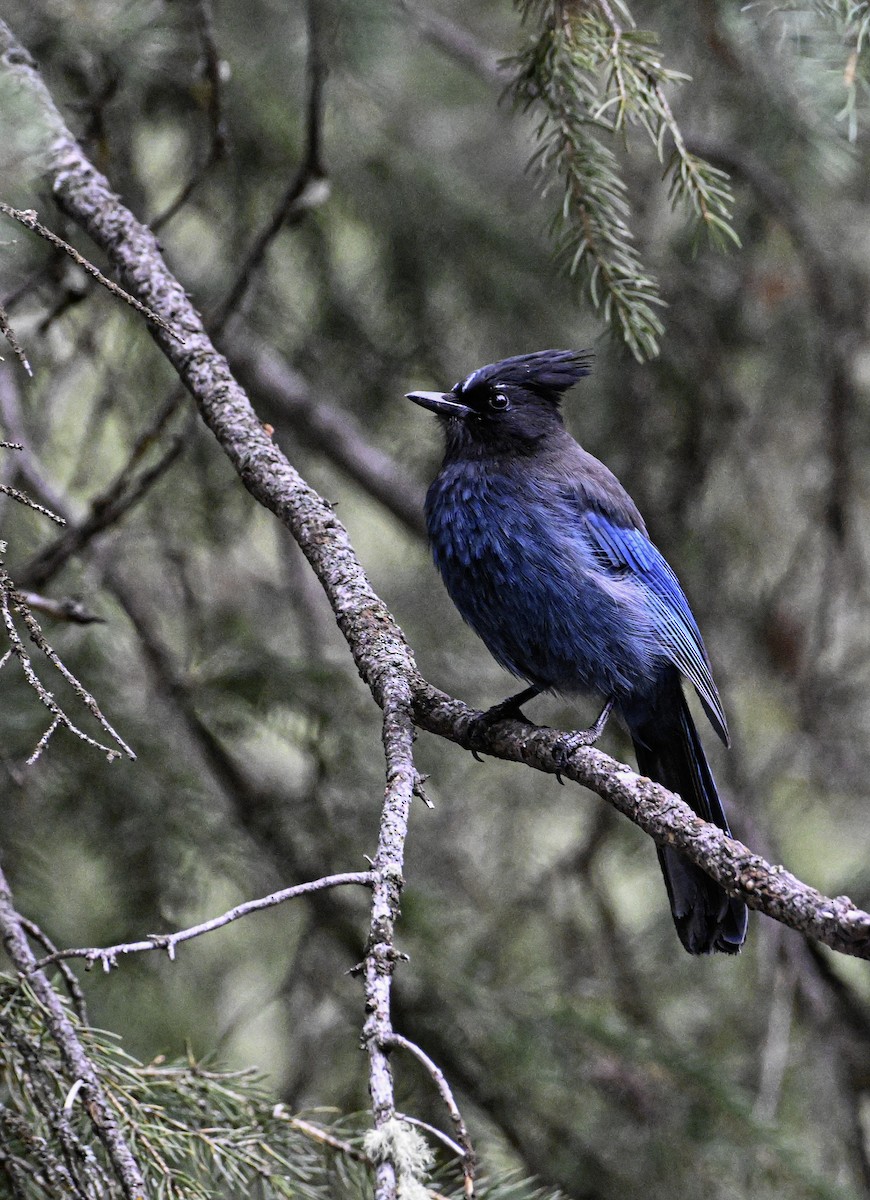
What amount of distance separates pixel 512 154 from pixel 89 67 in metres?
2.83

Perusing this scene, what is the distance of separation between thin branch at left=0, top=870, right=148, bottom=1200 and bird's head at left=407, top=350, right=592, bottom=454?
216 centimetres

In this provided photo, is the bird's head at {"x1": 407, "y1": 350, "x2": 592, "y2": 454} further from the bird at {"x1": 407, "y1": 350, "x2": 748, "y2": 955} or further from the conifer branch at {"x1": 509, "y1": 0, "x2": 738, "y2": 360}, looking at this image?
the conifer branch at {"x1": 509, "y1": 0, "x2": 738, "y2": 360}

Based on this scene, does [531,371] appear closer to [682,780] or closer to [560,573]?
[560,573]

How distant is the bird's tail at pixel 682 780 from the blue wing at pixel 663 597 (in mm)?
120

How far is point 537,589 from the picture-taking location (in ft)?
11.2

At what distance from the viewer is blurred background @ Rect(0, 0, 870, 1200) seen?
11.1ft

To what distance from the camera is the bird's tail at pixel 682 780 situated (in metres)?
3.06

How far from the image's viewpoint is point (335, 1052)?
390cm

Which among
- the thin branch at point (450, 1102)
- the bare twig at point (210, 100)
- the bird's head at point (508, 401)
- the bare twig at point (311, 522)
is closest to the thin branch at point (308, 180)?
the bare twig at point (210, 100)

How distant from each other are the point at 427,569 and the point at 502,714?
2.35m

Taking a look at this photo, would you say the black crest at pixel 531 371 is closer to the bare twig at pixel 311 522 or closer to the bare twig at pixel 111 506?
the bare twig at pixel 111 506

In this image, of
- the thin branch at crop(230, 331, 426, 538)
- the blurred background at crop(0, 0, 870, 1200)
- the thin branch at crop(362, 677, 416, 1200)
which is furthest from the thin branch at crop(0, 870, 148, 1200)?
the thin branch at crop(230, 331, 426, 538)

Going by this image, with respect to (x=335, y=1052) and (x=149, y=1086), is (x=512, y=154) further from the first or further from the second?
(x=149, y=1086)

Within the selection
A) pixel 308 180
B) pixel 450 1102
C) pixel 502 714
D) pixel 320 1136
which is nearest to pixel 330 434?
pixel 308 180
